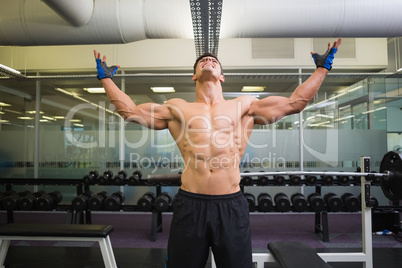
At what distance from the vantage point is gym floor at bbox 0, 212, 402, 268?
105 inches

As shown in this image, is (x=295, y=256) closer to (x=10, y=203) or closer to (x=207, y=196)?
(x=207, y=196)

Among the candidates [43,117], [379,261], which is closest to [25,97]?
[43,117]

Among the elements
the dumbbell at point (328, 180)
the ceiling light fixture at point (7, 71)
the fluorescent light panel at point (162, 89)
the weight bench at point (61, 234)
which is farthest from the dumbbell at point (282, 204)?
the ceiling light fixture at point (7, 71)

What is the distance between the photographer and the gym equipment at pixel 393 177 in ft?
6.40

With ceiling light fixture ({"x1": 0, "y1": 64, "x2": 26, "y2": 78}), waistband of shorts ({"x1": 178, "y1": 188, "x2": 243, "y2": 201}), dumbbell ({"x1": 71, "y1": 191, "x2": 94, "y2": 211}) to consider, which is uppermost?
ceiling light fixture ({"x1": 0, "y1": 64, "x2": 26, "y2": 78})

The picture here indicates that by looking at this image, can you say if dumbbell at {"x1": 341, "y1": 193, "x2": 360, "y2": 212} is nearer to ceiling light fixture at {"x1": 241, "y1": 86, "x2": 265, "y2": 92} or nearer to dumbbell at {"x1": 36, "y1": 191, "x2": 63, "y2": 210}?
ceiling light fixture at {"x1": 241, "y1": 86, "x2": 265, "y2": 92}

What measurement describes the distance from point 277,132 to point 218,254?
3828mm

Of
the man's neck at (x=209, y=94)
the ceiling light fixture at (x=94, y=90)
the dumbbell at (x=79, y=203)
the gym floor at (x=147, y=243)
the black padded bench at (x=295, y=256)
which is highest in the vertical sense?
the ceiling light fixture at (x=94, y=90)

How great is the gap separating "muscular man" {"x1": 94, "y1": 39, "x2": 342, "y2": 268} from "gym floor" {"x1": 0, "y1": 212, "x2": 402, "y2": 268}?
1.55 m

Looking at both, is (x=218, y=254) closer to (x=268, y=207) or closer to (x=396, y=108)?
(x=268, y=207)

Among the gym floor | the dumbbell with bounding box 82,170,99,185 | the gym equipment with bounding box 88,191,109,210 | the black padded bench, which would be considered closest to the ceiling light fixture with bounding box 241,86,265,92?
the gym floor

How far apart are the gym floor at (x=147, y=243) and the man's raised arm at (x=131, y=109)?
5.70 feet

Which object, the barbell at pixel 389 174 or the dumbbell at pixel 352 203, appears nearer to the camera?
the barbell at pixel 389 174

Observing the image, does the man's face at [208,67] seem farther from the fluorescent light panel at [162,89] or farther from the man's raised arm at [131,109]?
the fluorescent light panel at [162,89]
